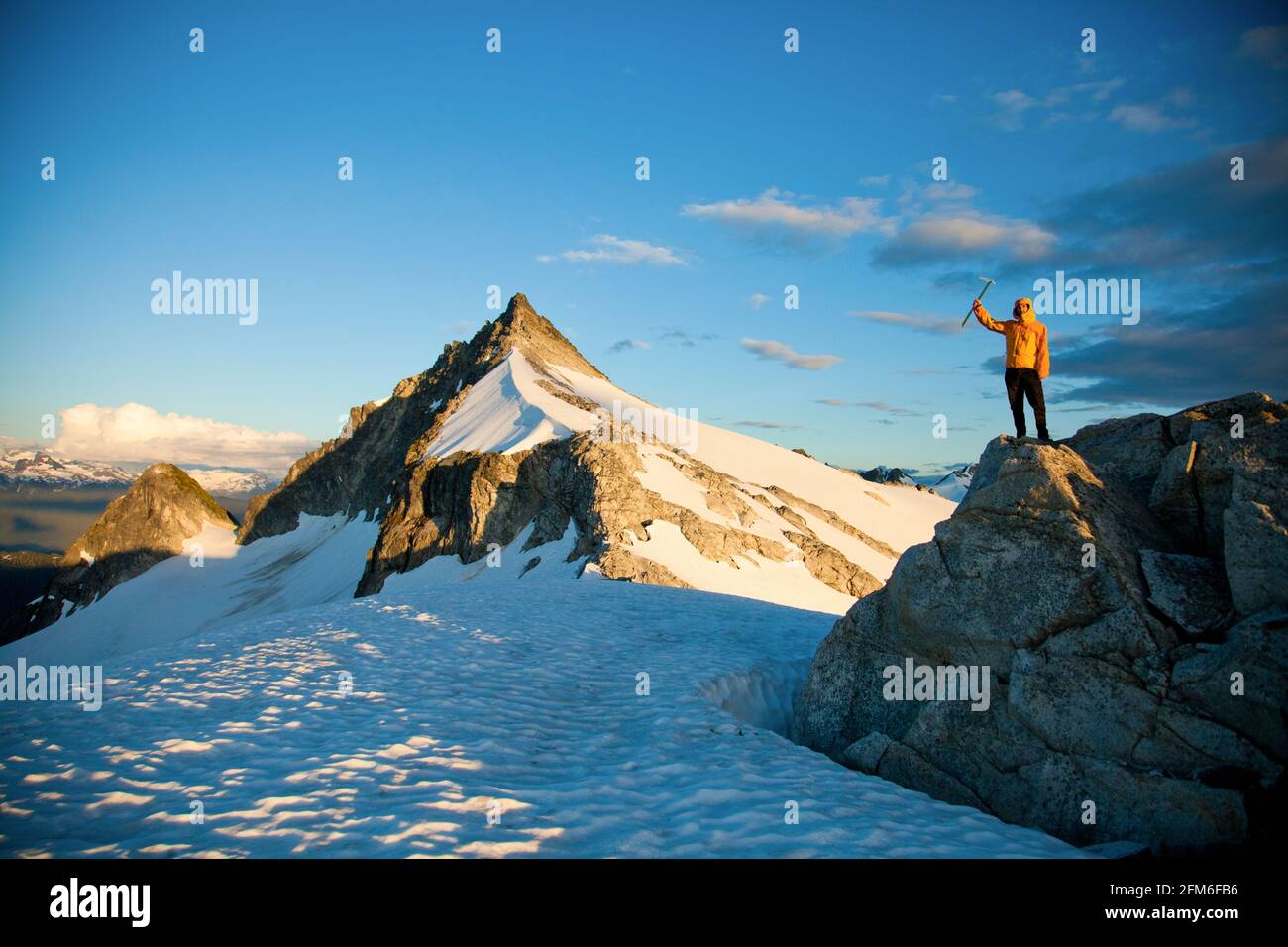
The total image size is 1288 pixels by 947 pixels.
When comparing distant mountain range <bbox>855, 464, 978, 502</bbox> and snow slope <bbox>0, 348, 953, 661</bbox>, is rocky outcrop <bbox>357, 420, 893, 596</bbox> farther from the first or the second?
distant mountain range <bbox>855, 464, 978, 502</bbox>

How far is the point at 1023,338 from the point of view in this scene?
12.3 meters

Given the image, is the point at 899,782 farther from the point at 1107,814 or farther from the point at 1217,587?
the point at 1217,587

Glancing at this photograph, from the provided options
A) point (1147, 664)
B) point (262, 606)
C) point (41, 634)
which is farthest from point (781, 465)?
point (41, 634)

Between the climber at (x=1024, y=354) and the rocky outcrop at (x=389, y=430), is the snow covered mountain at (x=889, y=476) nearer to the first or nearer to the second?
the rocky outcrop at (x=389, y=430)

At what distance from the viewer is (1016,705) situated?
29.9 ft

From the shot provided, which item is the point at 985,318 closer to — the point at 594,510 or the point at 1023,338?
the point at 1023,338

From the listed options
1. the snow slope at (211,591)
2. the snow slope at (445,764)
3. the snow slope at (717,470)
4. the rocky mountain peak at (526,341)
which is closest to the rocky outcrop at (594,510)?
the snow slope at (717,470)

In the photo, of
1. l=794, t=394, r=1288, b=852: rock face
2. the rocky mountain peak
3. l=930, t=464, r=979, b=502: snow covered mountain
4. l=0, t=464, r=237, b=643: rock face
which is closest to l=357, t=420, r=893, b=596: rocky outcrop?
l=794, t=394, r=1288, b=852: rock face

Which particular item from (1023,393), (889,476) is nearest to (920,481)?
(889,476)

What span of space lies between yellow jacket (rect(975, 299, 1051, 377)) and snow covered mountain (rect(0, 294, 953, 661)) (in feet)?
67.6

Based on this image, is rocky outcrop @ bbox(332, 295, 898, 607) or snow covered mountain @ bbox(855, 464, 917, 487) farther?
snow covered mountain @ bbox(855, 464, 917, 487)

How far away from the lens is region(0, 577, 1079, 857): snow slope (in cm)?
691

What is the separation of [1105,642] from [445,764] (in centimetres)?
905

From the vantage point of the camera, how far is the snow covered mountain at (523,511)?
127 feet
